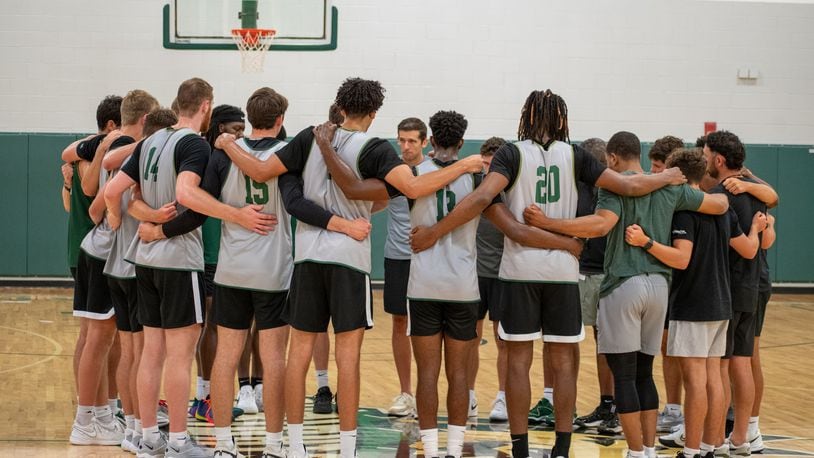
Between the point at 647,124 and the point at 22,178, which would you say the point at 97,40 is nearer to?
the point at 22,178

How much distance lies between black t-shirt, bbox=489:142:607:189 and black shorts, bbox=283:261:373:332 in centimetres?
93

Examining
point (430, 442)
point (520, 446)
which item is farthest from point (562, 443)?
point (430, 442)

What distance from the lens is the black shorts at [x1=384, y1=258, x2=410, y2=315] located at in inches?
270

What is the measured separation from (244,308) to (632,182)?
7.25 ft

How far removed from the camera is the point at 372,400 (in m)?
7.54

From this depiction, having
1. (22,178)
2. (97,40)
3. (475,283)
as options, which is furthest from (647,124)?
(475,283)

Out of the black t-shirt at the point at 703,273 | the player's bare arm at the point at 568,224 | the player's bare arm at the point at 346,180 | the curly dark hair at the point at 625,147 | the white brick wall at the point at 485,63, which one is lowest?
the black t-shirt at the point at 703,273

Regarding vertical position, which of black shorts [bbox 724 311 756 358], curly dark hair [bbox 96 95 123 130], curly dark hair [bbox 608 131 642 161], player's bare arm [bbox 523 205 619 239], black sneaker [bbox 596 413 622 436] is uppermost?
curly dark hair [bbox 96 95 123 130]

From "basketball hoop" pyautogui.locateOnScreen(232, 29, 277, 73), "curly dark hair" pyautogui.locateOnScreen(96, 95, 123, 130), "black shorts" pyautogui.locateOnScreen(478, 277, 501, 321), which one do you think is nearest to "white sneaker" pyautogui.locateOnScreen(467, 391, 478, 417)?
"black shorts" pyautogui.locateOnScreen(478, 277, 501, 321)

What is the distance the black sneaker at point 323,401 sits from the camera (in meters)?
7.04

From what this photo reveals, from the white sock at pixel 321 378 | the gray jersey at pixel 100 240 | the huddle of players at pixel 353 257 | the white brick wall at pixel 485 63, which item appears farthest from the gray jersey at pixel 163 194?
the white brick wall at pixel 485 63

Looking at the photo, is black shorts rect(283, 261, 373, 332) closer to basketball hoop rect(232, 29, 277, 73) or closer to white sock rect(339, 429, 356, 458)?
white sock rect(339, 429, 356, 458)

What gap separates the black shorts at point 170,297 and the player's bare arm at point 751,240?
121 inches

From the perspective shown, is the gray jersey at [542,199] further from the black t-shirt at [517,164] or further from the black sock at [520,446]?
the black sock at [520,446]
